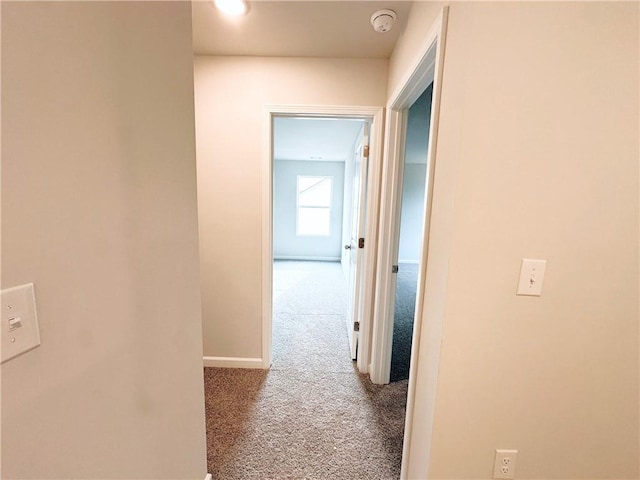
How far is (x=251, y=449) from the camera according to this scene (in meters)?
1.51

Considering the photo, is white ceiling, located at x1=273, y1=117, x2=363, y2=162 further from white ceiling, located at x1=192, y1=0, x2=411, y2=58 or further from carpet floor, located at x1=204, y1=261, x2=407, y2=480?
carpet floor, located at x1=204, y1=261, x2=407, y2=480

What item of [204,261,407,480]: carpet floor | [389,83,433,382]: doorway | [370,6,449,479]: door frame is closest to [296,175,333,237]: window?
[389,83,433,382]: doorway

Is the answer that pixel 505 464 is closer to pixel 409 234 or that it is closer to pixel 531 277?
pixel 531 277

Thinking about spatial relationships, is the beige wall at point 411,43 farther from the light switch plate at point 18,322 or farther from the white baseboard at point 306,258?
the white baseboard at point 306,258

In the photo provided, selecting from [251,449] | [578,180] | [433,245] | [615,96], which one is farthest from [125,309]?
[615,96]

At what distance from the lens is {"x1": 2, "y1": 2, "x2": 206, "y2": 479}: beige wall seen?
19.3 inches

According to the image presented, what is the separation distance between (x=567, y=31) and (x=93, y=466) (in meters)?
1.71

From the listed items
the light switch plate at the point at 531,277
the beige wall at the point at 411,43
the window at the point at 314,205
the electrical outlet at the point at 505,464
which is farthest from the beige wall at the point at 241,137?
the window at the point at 314,205

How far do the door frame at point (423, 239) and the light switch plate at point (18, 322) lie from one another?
105cm

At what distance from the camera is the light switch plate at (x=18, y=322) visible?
46cm

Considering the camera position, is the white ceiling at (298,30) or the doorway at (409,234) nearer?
the white ceiling at (298,30)

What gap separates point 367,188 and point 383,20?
39.7 inches

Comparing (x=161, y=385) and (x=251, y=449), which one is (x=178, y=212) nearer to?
(x=161, y=385)

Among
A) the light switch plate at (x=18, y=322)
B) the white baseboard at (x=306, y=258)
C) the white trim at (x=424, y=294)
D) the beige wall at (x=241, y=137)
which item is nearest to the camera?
the light switch plate at (x=18, y=322)
